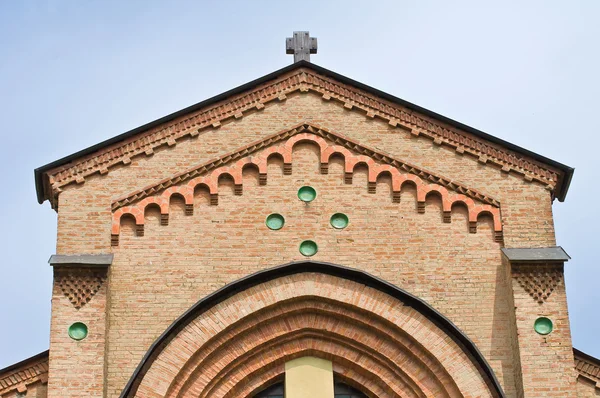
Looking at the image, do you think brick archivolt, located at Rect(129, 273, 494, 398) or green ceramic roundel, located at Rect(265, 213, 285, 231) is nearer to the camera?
brick archivolt, located at Rect(129, 273, 494, 398)

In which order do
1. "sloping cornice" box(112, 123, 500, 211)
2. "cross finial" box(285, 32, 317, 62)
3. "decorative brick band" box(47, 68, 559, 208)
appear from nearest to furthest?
"sloping cornice" box(112, 123, 500, 211) → "decorative brick band" box(47, 68, 559, 208) → "cross finial" box(285, 32, 317, 62)

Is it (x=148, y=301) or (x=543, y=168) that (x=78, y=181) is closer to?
(x=148, y=301)

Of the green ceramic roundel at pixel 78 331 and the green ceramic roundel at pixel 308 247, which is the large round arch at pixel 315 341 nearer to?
the green ceramic roundel at pixel 308 247

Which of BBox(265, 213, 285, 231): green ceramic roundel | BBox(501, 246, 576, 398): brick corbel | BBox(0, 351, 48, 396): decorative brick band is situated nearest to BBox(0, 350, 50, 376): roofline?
BBox(0, 351, 48, 396): decorative brick band

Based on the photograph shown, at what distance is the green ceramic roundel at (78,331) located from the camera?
1992cm

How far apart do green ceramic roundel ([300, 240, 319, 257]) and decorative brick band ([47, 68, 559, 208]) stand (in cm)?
241

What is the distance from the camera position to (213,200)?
21266mm

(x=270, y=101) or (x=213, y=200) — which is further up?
(x=270, y=101)

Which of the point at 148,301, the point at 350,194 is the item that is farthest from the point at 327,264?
the point at 148,301

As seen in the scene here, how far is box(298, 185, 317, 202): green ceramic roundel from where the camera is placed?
70.1ft

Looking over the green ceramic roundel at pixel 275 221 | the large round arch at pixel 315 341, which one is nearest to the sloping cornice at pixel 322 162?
the green ceramic roundel at pixel 275 221

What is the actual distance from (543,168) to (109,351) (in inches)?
280

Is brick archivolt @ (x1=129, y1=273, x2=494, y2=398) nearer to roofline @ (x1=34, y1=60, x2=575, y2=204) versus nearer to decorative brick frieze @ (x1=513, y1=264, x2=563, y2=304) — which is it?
decorative brick frieze @ (x1=513, y1=264, x2=563, y2=304)

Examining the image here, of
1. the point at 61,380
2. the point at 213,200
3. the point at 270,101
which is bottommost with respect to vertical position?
the point at 61,380
